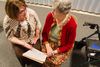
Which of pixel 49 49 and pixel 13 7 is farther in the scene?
pixel 49 49

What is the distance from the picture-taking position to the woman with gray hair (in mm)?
1933

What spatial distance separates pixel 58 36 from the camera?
6.71 feet

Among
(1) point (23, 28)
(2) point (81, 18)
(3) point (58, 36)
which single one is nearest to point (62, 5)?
(3) point (58, 36)

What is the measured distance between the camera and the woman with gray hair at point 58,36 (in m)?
1.93

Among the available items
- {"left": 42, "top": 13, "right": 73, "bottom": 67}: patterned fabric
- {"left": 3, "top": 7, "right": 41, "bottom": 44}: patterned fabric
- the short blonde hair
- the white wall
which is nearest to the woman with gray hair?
{"left": 42, "top": 13, "right": 73, "bottom": 67}: patterned fabric

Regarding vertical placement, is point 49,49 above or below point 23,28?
below

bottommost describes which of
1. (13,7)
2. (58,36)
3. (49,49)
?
(49,49)

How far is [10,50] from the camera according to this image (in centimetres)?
273

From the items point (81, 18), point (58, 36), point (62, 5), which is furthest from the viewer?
point (81, 18)

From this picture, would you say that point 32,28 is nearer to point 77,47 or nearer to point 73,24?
point 73,24

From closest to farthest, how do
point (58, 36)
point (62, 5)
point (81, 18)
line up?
point (62, 5) < point (58, 36) < point (81, 18)

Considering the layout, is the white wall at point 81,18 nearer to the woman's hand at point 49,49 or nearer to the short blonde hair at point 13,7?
the woman's hand at point 49,49

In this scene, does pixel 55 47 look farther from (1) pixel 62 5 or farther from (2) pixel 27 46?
(1) pixel 62 5

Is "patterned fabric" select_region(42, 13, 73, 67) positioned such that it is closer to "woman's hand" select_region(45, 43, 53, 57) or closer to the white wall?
"woman's hand" select_region(45, 43, 53, 57)
